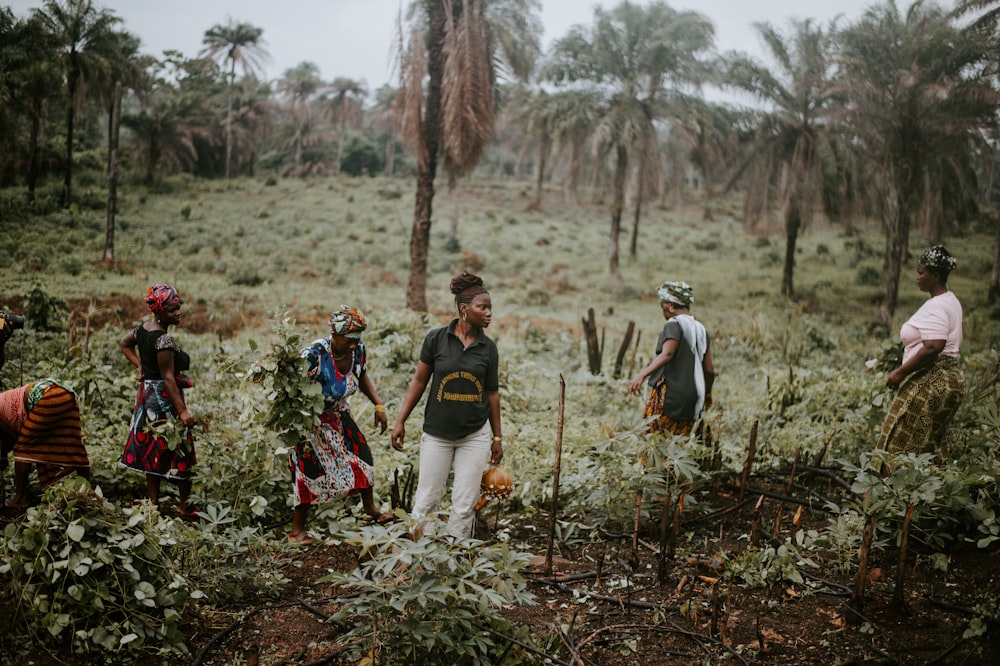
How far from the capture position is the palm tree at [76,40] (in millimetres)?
8312

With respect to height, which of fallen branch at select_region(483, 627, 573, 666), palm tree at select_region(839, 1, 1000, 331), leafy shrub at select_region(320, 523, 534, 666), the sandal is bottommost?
the sandal

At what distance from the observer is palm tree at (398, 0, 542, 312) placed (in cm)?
1118

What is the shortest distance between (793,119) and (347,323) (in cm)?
1841

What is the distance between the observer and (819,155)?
59.3 ft

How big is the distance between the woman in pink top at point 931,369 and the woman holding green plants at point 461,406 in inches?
104

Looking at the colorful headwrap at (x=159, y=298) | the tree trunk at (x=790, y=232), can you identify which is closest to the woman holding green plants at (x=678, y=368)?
the colorful headwrap at (x=159, y=298)

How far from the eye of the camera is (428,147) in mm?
12203

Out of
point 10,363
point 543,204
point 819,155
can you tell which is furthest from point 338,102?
point 10,363

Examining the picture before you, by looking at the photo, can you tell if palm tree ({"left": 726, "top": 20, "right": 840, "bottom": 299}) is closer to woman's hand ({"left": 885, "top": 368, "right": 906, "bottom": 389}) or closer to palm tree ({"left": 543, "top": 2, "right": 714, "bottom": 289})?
palm tree ({"left": 543, "top": 2, "right": 714, "bottom": 289})

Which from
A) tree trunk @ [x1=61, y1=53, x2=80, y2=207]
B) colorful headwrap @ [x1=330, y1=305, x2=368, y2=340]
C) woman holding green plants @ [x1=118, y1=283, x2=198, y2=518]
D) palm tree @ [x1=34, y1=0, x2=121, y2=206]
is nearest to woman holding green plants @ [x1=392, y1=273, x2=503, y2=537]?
colorful headwrap @ [x1=330, y1=305, x2=368, y2=340]

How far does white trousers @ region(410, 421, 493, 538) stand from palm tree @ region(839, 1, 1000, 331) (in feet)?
48.0

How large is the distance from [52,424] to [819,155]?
740 inches

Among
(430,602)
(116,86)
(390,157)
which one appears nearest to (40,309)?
(116,86)

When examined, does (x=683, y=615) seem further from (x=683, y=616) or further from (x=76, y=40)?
(x=76, y=40)
